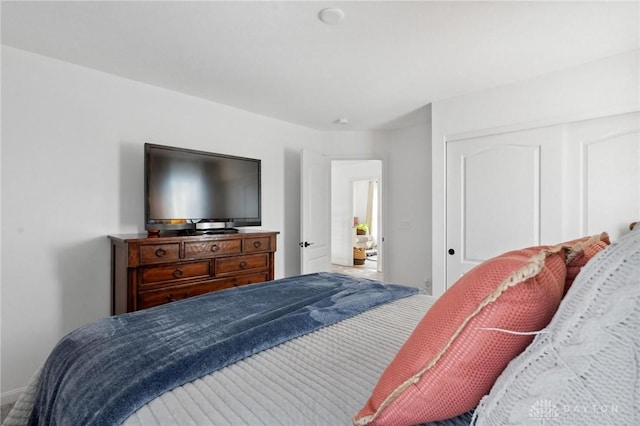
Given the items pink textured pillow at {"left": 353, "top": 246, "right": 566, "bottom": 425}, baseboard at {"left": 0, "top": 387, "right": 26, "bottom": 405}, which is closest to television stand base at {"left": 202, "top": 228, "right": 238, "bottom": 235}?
baseboard at {"left": 0, "top": 387, "right": 26, "bottom": 405}

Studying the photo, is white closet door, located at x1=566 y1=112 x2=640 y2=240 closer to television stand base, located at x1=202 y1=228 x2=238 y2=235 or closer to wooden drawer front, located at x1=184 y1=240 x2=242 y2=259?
wooden drawer front, located at x1=184 y1=240 x2=242 y2=259

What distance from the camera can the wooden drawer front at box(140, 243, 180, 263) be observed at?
2289 millimetres

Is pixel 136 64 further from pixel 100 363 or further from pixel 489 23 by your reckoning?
pixel 489 23

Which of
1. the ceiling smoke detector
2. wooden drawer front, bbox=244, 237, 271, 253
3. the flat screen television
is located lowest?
wooden drawer front, bbox=244, 237, 271, 253

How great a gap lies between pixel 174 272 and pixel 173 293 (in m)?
0.17

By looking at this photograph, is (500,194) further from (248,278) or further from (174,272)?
(174,272)

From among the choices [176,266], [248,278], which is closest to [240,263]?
[248,278]

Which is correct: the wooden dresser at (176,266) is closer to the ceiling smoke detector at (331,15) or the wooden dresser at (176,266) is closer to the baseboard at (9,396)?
the baseboard at (9,396)

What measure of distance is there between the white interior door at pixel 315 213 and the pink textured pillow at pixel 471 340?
3.25 meters

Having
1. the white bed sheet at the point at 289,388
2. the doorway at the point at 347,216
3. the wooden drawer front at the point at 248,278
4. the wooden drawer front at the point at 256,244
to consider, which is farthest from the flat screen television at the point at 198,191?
the doorway at the point at 347,216

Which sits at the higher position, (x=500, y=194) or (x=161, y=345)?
(x=500, y=194)

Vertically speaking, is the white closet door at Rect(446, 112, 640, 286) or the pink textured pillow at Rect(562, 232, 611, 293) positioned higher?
the white closet door at Rect(446, 112, 640, 286)

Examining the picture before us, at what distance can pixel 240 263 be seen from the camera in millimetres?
2926

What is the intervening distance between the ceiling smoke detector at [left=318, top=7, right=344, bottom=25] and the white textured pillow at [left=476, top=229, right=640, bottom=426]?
177 cm
